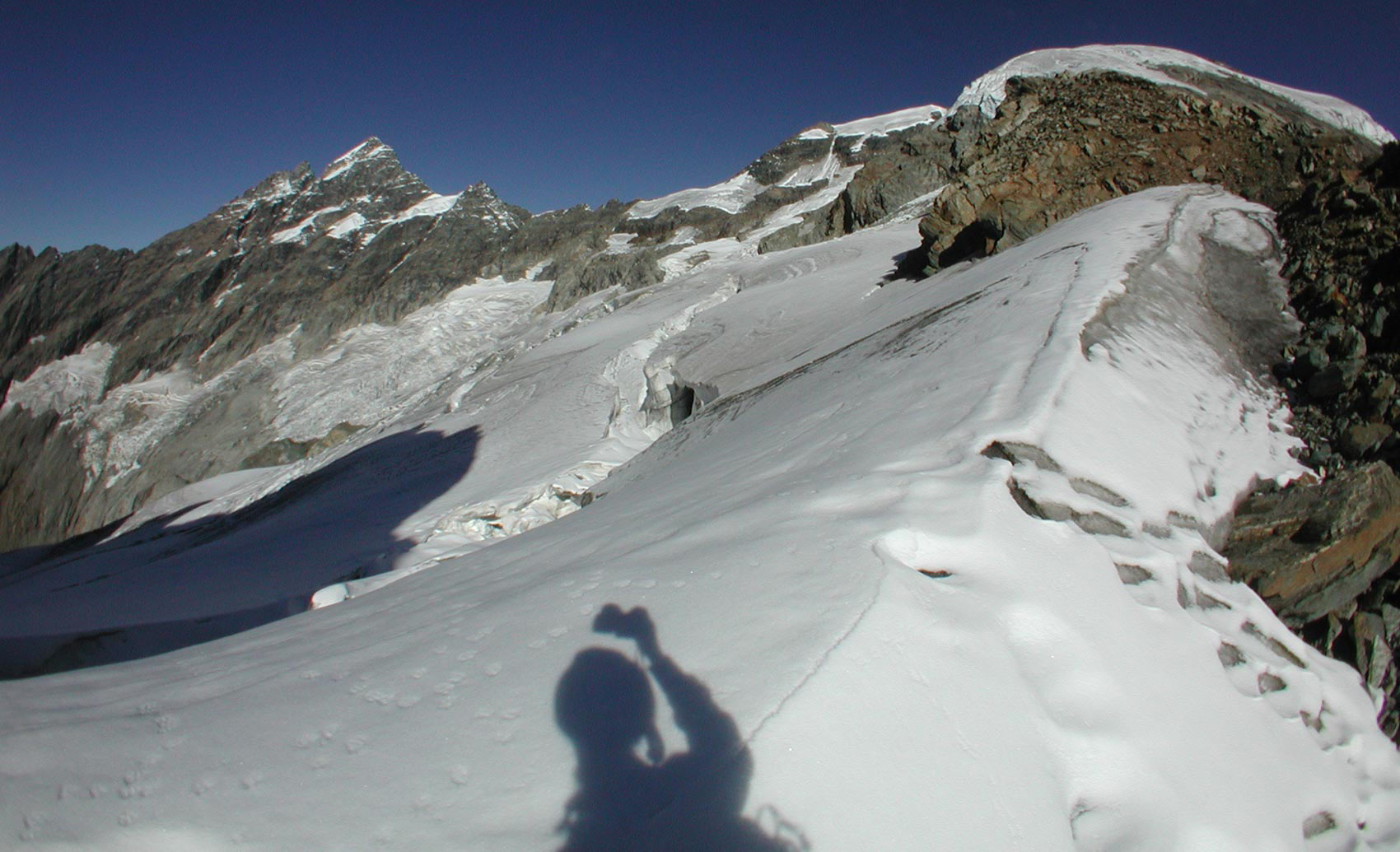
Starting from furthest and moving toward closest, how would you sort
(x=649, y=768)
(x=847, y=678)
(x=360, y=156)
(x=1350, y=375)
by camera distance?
(x=360, y=156), (x=1350, y=375), (x=847, y=678), (x=649, y=768)

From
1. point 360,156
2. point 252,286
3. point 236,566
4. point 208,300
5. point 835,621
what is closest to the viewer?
point 835,621

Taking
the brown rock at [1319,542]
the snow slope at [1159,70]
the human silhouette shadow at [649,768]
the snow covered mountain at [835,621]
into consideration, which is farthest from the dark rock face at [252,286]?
the human silhouette shadow at [649,768]

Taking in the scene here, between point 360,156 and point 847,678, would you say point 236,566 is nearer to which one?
point 847,678

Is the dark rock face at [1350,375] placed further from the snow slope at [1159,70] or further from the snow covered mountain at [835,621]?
the snow slope at [1159,70]

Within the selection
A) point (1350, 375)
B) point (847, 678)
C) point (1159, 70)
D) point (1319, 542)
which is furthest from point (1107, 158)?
point (847, 678)

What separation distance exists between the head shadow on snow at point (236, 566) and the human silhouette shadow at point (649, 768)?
6263mm

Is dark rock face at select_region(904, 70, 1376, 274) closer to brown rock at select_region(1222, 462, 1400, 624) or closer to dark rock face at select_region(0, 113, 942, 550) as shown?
brown rock at select_region(1222, 462, 1400, 624)

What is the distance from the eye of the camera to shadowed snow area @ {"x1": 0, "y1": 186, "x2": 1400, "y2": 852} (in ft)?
6.25

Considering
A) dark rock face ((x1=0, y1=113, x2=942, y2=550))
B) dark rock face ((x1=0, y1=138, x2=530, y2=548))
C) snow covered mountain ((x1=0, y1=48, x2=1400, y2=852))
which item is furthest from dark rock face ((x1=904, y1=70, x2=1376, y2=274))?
dark rock face ((x1=0, y1=138, x2=530, y2=548))

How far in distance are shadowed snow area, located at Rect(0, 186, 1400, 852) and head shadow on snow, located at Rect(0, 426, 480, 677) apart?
320 cm

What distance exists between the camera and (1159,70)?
1708 cm

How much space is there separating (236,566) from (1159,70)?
21925 millimetres

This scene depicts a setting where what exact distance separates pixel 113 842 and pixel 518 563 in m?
2.44

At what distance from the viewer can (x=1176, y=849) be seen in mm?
2027
